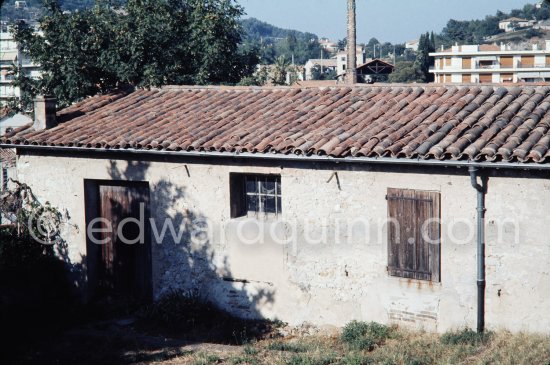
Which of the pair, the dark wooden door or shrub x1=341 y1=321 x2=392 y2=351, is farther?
the dark wooden door

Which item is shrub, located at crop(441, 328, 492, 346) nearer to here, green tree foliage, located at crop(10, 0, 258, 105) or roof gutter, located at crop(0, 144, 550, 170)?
roof gutter, located at crop(0, 144, 550, 170)

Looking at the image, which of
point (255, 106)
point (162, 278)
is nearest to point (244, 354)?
point (162, 278)

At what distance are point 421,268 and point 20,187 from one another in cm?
776

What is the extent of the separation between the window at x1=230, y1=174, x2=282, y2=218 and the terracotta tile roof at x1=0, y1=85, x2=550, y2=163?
2.47 ft

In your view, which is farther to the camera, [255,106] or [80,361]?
[255,106]

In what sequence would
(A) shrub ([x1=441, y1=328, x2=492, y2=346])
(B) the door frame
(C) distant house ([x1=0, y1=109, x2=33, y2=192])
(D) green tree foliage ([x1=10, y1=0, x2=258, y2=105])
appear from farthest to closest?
(C) distant house ([x1=0, y1=109, x2=33, y2=192])
(D) green tree foliage ([x1=10, y1=0, x2=258, y2=105])
(B) the door frame
(A) shrub ([x1=441, y1=328, x2=492, y2=346])

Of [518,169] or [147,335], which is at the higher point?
[518,169]

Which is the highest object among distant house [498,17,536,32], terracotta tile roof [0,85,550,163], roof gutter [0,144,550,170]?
distant house [498,17,536,32]

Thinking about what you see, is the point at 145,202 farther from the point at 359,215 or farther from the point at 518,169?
the point at 518,169

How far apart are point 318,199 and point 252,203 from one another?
1.39 metres

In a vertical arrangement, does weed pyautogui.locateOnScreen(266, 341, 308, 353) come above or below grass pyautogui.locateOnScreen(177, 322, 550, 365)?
below

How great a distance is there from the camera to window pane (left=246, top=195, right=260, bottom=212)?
38.0 ft

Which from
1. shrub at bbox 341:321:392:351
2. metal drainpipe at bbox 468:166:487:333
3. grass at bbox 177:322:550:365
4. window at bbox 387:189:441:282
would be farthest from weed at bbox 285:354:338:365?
metal drainpipe at bbox 468:166:487:333

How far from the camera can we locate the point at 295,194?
1093cm
